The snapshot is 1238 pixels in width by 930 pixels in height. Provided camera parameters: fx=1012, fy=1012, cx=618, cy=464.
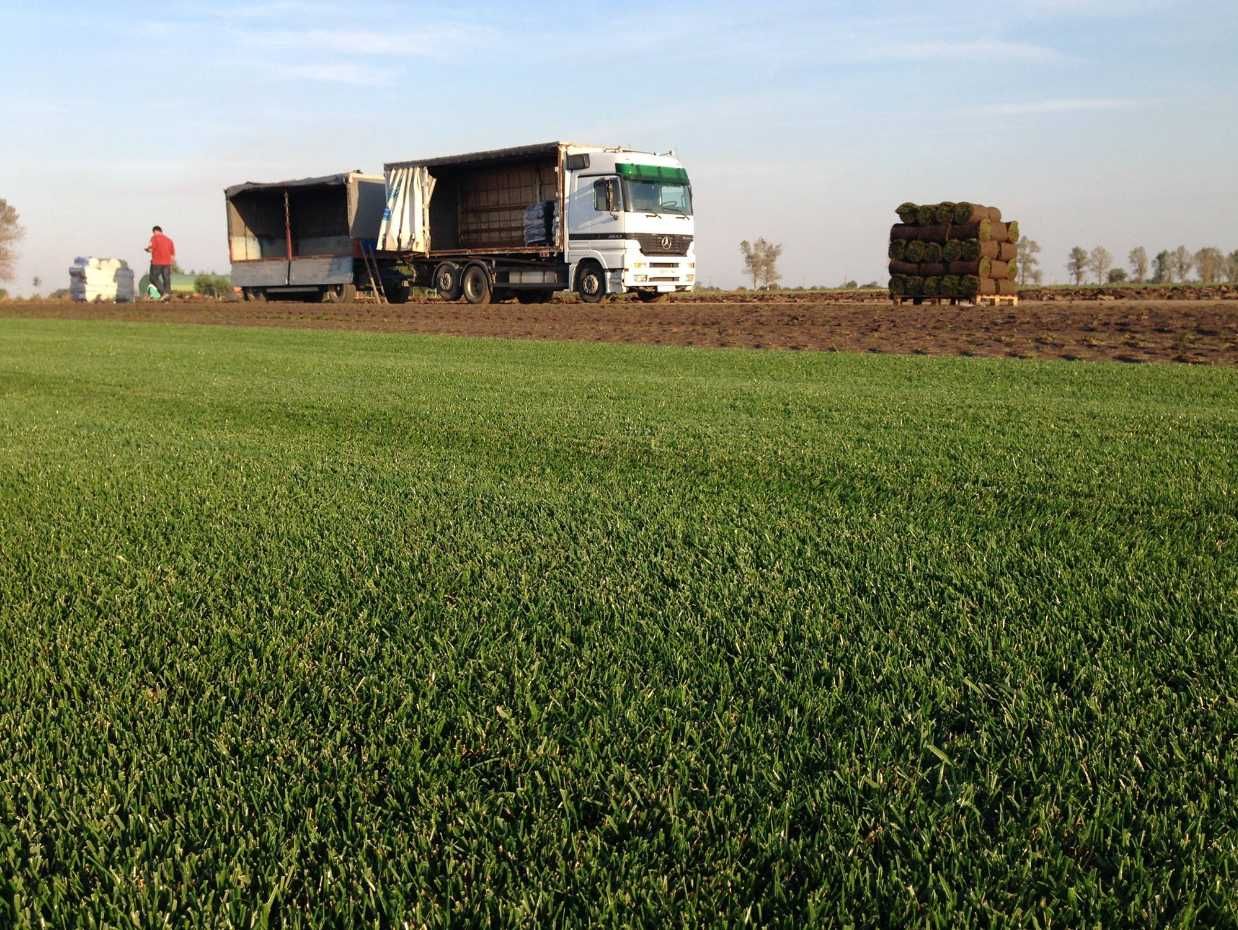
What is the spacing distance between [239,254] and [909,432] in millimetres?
26184

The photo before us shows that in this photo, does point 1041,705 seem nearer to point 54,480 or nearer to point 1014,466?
point 1014,466

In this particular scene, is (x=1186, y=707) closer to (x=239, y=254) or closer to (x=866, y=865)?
(x=866, y=865)

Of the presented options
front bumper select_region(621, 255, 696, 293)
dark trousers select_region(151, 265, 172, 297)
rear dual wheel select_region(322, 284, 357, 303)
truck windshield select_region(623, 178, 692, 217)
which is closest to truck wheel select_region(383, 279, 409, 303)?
rear dual wheel select_region(322, 284, 357, 303)

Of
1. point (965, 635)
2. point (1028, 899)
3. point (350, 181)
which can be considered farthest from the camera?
point (350, 181)

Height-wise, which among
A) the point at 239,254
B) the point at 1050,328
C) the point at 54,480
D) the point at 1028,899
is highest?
the point at 239,254

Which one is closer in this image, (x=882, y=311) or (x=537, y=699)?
(x=537, y=699)

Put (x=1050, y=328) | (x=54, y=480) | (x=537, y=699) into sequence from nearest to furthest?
1. (x=537, y=699)
2. (x=54, y=480)
3. (x=1050, y=328)

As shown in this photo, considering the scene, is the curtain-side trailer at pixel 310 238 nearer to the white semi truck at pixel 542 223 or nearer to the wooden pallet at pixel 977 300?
the white semi truck at pixel 542 223

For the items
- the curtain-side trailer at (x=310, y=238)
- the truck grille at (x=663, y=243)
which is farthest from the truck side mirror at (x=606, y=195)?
the curtain-side trailer at (x=310, y=238)

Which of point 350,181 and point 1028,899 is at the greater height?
point 350,181

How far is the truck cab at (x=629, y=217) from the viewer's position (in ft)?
65.4

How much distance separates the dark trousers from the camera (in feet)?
97.6

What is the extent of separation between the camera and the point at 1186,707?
6.91 ft

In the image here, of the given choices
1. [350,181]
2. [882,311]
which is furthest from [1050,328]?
[350,181]
